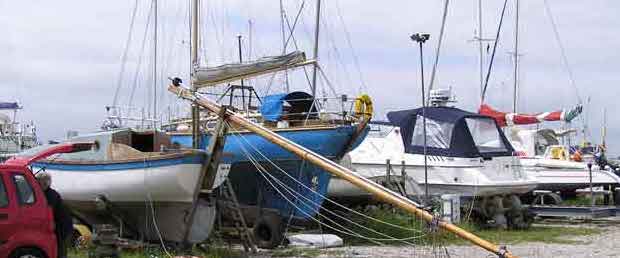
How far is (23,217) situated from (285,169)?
7887mm

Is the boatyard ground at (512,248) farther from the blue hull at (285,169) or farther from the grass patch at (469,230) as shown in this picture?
the blue hull at (285,169)

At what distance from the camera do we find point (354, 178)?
1305cm

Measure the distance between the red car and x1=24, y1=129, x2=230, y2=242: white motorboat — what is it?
153 inches

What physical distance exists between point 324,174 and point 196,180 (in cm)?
410

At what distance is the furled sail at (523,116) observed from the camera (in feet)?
106

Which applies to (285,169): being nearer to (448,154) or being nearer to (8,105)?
(448,154)

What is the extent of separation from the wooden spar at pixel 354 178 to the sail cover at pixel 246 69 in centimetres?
91

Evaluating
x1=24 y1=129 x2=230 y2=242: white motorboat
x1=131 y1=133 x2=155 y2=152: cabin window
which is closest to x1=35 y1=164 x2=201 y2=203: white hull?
x1=24 y1=129 x2=230 y2=242: white motorboat

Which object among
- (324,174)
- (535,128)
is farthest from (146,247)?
(535,128)

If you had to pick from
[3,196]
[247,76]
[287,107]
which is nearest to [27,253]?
[3,196]

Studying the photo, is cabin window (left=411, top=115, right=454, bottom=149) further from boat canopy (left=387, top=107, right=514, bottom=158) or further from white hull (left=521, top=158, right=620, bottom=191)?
white hull (left=521, top=158, right=620, bottom=191)

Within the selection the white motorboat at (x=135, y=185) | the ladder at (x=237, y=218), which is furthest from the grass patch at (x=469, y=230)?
the white motorboat at (x=135, y=185)

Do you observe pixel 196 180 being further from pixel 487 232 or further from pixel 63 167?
pixel 487 232

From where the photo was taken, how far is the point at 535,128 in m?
37.0
